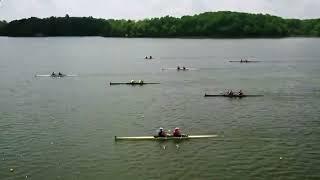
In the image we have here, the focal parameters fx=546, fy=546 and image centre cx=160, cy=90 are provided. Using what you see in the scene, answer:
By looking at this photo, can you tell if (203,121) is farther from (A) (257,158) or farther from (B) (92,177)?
(B) (92,177)

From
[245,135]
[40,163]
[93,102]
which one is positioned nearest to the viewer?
[40,163]

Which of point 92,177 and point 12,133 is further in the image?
point 12,133

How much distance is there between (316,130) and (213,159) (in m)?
12.3

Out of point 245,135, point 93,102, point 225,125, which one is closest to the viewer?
point 245,135

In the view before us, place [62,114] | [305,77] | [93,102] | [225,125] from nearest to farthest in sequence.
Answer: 1. [225,125]
2. [62,114]
3. [93,102]
4. [305,77]

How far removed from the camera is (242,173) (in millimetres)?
33812

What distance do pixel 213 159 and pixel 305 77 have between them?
52.5 m

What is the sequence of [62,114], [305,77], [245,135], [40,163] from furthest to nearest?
[305,77] → [62,114] → [245,135] → [40,163]

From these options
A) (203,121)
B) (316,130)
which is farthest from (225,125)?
(316,130)

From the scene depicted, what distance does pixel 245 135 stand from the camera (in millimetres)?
43062

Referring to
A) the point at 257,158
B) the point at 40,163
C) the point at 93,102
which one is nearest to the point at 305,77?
the point at 93,102

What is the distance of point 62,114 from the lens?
174 feet

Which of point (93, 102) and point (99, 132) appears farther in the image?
point (93, 102)

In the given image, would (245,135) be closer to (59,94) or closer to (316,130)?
(316,130)
